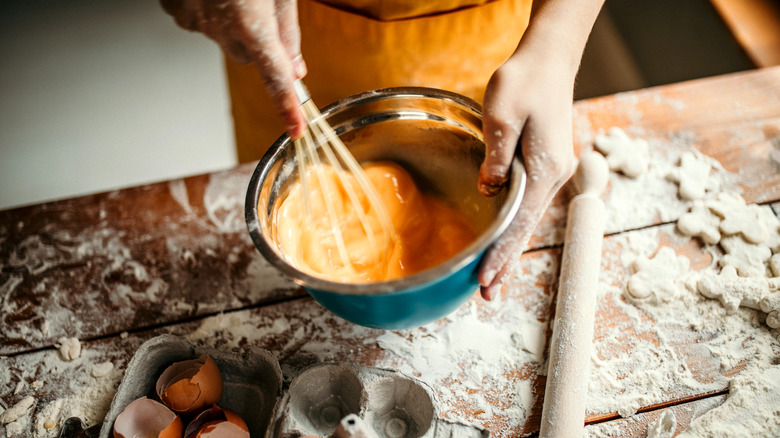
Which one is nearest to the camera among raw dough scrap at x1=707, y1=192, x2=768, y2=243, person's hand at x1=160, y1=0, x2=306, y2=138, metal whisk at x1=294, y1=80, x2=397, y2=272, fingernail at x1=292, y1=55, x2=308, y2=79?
person's hand at x1=160, y1=0, x2=306, y2=138

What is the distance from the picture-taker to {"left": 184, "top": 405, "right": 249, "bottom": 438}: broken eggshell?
66 cm

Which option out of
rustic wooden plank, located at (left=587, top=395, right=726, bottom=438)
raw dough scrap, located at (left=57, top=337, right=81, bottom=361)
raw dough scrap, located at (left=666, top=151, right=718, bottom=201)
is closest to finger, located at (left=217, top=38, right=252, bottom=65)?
raw dough scrap, located at (left=57, top=337, right=81, bottom=361)

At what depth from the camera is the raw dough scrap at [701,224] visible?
0.86 meters

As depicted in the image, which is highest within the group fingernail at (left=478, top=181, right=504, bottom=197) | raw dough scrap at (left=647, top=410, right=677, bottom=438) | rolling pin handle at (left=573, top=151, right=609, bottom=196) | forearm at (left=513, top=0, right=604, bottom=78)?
forearm at (left=513, top=0, right=604, bottom=78)

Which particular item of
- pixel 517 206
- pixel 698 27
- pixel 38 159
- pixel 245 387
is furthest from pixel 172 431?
pixel 698 27

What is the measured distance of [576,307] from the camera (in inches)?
30.3

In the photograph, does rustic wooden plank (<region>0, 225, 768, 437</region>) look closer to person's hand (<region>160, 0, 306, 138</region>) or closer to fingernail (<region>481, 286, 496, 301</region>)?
fingernail (<region>481, 286, 496, 301</region>)

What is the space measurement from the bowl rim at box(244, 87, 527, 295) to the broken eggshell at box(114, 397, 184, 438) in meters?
0.28

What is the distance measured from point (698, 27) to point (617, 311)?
1568mm

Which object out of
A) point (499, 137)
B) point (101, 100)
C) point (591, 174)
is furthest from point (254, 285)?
point (101, 100)

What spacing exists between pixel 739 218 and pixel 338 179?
0.68 meters

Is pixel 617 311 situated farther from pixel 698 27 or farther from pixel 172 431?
pixel 698 27

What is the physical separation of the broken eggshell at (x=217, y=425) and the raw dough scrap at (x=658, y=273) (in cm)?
63

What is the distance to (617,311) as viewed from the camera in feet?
2.66
